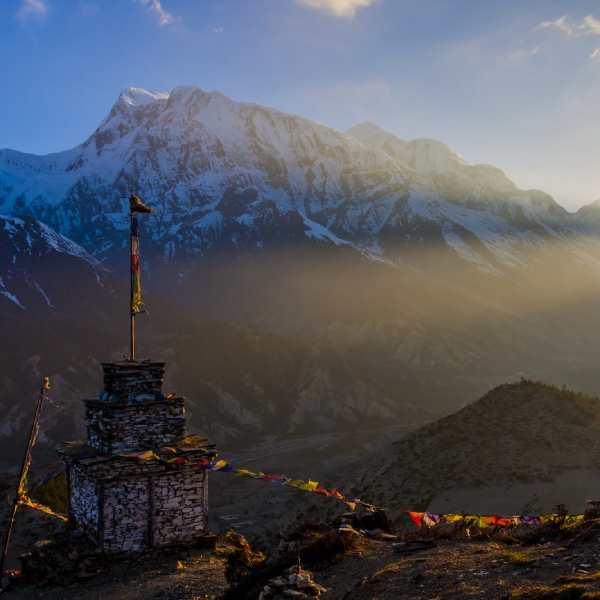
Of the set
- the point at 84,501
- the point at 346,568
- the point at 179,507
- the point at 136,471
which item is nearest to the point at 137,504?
the point at 136,471

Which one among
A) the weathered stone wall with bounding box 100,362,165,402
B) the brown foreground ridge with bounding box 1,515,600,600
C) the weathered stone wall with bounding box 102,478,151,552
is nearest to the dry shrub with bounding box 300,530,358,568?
the brown foreground ridge with bounding box 1,515,600,600

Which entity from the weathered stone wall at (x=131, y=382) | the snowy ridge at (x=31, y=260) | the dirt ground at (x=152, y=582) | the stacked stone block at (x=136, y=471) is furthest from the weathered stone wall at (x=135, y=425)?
the snowy ridge at (x=31, y=260)

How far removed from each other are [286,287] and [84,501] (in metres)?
122

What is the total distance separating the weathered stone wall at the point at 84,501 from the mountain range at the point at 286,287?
40.5 feet

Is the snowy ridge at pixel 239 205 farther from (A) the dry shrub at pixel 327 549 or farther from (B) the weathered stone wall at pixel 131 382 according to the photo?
(A) the dry shrub at pixel 327 549

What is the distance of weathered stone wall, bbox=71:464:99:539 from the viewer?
11.3m

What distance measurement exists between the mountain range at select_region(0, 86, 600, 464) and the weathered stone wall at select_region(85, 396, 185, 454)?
11.6m

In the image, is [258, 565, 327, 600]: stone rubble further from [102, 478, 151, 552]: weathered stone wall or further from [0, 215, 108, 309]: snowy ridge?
[0, 215, 108, 309]: snowy ridge

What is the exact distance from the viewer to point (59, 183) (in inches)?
7382

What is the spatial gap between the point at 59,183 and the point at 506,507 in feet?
632

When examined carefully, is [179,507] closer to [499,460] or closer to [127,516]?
[127,516]

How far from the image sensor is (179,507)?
38.3 feet

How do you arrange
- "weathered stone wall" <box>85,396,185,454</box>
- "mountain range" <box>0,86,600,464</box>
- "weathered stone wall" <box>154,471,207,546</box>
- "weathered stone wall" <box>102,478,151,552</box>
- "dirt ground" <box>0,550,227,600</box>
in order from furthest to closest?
1. "mountain range" <box>0,86,600,464</box>
2. "weathered stone wall" <box>85,396,185,454</box>
3. "weathered stone wall" <box>154,471,207,546</box>
4. "weathered stone wall" <box>102,478,151,552</box>
5. "dirt ground" <box>0,550,227,600</box>

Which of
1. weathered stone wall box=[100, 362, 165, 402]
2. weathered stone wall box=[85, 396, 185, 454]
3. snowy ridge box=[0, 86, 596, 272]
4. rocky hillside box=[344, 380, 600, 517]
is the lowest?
rocky hillside box=[344, 380, 600, 517]
